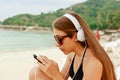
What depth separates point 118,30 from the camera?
4875 cm

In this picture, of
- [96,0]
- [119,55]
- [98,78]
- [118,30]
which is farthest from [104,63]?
[96,0]

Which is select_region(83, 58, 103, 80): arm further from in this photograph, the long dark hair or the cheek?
the cheek

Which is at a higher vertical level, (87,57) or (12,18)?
(87,57)

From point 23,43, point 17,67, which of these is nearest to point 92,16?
point 23,43

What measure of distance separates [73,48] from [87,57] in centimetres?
10

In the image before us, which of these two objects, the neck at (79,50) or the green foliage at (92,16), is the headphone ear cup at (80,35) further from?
the green foliage at (92,16)

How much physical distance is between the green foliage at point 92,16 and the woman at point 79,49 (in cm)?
4251

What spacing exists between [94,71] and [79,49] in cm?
21

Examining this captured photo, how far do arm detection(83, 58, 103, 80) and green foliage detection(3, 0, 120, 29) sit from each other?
4260 cm

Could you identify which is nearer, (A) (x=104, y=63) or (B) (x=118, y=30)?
(A) (x=104, y=63)

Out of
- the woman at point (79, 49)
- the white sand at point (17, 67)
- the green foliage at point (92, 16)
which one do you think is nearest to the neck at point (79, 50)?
the woman at point (79, 49)

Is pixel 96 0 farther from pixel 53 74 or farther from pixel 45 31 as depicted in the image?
pixel 53 74

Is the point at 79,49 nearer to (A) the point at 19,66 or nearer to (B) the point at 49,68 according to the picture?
(B) the point at 49,68

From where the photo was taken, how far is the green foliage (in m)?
48.4
